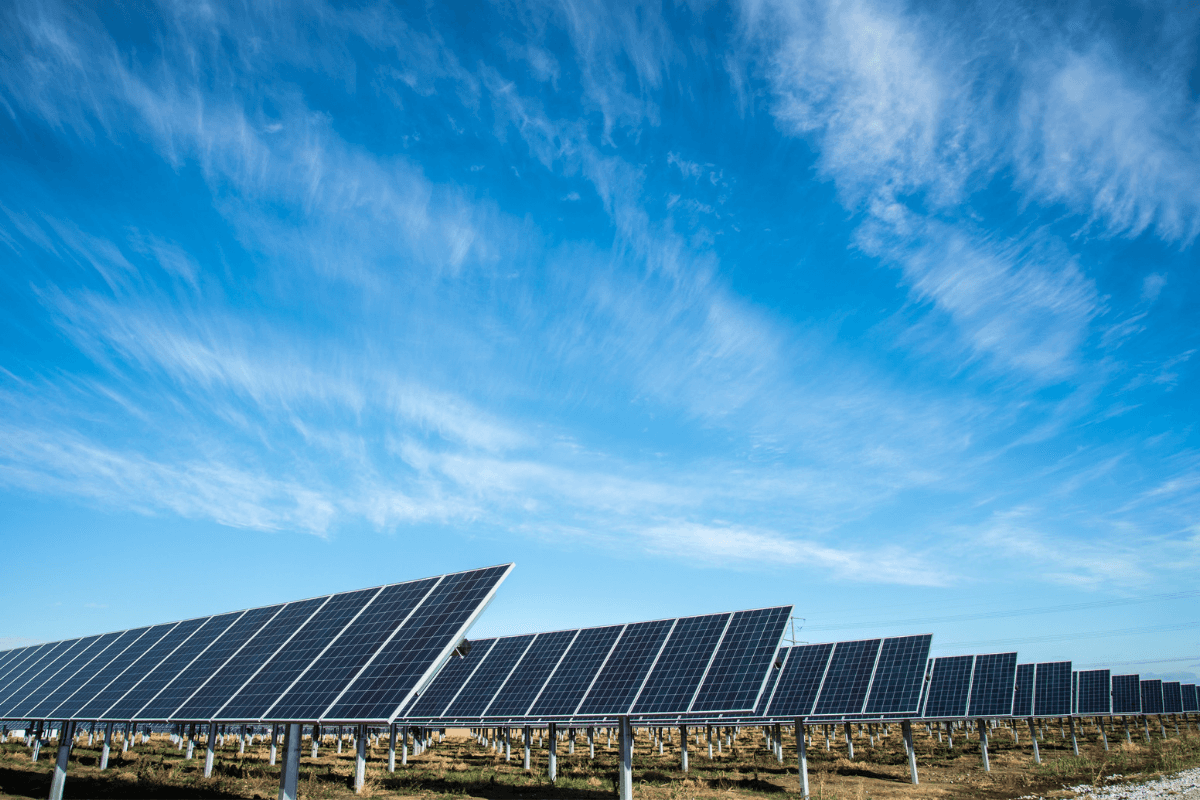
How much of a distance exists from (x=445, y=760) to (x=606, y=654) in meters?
22.4

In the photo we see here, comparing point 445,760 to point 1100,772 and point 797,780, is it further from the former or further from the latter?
point 1100,772

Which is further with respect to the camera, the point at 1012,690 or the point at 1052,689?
the point at 1052,689

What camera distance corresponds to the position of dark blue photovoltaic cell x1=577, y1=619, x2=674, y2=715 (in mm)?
23266

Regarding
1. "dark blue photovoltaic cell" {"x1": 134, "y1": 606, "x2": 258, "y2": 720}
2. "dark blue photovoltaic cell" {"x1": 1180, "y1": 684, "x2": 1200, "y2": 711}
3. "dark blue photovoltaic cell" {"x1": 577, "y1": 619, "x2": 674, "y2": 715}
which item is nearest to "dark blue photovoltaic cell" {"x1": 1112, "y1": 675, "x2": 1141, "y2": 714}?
"dark blue photovoltaic cell" {"x1": 1180, "y1": 684, "x2": 1200, "y2": 711}

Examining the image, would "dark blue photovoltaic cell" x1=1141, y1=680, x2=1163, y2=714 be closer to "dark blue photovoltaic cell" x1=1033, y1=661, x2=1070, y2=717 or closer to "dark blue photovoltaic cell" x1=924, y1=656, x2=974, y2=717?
"dark blue photovoltaic cell" x1=1033, y1=661, x2=1070, y2=717

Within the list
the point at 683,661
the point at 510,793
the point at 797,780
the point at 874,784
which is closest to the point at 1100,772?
the point at 874,784

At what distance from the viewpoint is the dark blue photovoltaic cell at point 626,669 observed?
916 inches

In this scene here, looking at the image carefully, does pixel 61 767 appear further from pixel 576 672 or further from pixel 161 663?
A: pixel 576 672

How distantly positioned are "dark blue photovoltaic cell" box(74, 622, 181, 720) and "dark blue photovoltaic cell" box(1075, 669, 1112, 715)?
5711 centimetres

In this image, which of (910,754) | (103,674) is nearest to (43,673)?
(103,674)

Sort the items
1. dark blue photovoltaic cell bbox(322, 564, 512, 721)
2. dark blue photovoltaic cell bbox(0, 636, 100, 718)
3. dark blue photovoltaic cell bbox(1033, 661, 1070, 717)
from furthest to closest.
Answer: dark blue photovoltaic cell bbox(1033, 661, 1070, 717) → dark blue photovoltaic cell bbox(0, 636, 100, 718) → dark blue photovoltaic cell bbox(322, 564, 512, 721)

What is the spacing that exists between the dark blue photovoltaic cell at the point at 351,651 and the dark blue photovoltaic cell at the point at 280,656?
0.20 meters

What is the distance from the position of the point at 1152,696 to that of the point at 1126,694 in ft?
36.8

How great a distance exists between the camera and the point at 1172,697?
7050 centimetres
